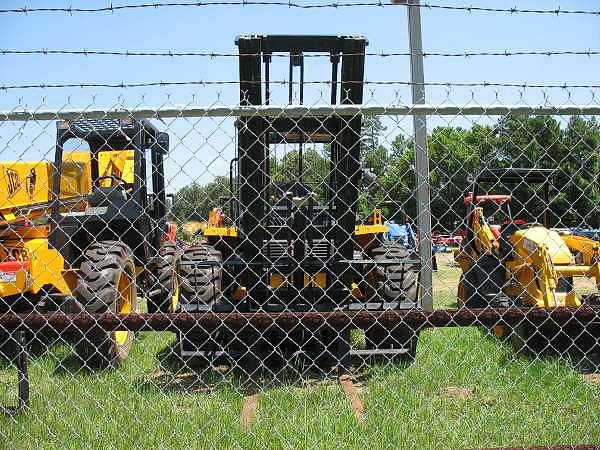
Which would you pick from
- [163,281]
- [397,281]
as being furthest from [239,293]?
[163,281]

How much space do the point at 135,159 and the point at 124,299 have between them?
1.58 meters

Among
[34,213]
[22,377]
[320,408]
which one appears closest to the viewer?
[22,377]

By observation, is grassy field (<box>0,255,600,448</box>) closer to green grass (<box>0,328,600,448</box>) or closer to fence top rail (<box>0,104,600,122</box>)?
green grass (<box>0,328,600,448</box>)

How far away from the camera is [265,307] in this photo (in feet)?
18.2

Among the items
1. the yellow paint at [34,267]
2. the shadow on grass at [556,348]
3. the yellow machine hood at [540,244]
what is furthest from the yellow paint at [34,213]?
the yellow machine hood at [540,244]

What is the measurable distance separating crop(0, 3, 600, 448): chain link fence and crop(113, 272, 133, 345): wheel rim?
0.02m

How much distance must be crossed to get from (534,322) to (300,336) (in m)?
3.26

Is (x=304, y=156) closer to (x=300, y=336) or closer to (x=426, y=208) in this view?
(x=300, y=336)

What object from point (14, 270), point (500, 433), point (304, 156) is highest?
point (304, 156)

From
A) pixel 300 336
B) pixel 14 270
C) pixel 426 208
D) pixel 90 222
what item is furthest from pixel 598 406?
pixel 90 222

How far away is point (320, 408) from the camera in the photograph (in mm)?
4457

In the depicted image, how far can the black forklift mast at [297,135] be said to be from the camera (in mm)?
4833

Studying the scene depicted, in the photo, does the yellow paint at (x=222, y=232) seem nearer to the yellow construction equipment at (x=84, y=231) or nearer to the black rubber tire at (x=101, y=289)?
the yellow construction equipment at (x=84, y=231)

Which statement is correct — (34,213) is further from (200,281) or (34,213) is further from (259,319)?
(259,319)
